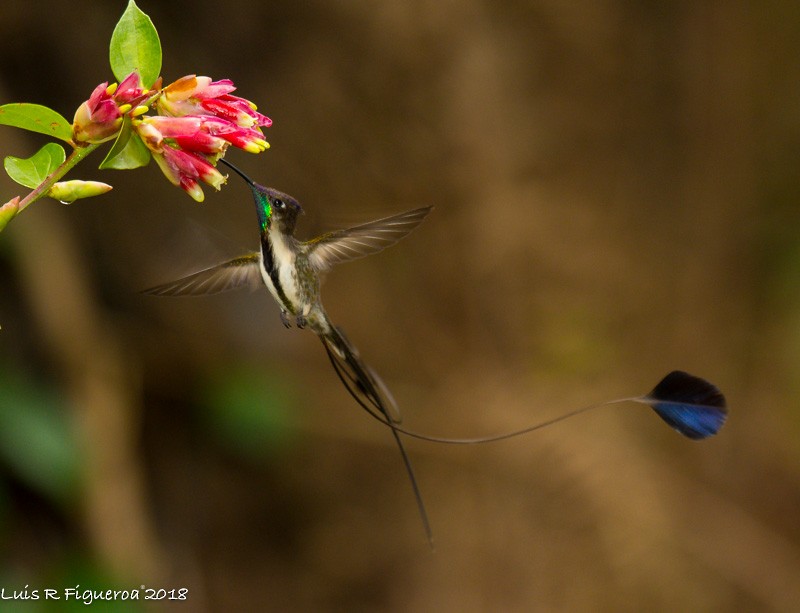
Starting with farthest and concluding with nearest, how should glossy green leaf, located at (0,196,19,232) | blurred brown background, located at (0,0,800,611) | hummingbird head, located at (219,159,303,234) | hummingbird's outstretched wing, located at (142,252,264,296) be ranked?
blurred brown background, located at (0,0,800,611)
hummingbird's outstretched wing, located at (142,252,264,296)
hummingbird head, located at (219,159,303,234)
glossy green leaf, located at (0,196,19,232)

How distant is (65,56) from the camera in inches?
151

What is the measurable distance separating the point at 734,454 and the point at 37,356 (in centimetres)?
350

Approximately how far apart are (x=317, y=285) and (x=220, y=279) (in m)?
0.18

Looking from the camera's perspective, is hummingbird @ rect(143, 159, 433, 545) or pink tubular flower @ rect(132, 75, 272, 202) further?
hummingbird @ rect(143, 159, 433, 545)

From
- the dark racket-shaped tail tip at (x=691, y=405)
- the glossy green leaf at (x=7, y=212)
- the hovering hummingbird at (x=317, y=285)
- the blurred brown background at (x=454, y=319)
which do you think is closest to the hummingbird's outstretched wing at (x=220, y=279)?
the hovering hummingbird at (x=317, y=285)

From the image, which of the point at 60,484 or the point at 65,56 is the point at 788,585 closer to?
the point at 60,484

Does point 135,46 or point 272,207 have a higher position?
point 135,46

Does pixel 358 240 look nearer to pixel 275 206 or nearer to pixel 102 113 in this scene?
pixel 275 206

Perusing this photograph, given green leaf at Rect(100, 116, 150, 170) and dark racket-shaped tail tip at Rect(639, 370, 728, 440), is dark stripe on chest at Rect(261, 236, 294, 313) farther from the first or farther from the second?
dark racket-shaped tail tip at Rect(639, 370, 728, 440)

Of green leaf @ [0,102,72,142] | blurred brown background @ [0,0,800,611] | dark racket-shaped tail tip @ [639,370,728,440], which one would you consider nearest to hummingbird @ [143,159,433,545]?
green leaf @ [0,102,72,142]

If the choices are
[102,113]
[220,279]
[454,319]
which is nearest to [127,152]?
[102,113]

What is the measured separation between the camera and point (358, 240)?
5.36ft

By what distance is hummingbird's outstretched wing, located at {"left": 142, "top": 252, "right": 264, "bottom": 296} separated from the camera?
1.58 m

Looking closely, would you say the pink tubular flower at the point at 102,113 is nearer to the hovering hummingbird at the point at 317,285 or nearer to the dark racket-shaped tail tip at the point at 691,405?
the hovering hummingbird at the point at 317,285
